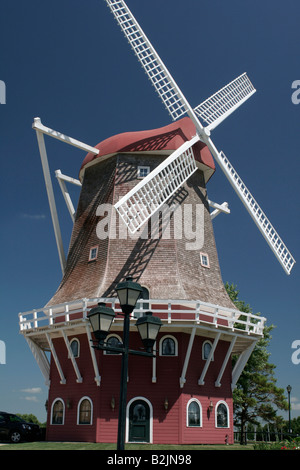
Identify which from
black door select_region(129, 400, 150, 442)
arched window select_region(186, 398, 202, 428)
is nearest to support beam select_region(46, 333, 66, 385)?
black door select_region(129, 400, 150, 442)

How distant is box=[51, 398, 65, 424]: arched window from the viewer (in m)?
18.8

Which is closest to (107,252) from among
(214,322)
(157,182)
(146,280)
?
(146,280)

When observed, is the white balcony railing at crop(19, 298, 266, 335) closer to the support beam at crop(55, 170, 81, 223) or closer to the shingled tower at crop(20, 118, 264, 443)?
the shingled tower at crop(20, 118, 264, 443)

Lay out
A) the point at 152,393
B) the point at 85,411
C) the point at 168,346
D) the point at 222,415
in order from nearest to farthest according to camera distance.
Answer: the point at 152,393 → the point at 85,411 → the point at 168,346 → the point at 222,415

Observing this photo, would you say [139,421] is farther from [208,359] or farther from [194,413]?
[208,359]

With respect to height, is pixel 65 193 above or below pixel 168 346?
above

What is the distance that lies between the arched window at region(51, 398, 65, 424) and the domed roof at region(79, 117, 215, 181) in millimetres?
9794

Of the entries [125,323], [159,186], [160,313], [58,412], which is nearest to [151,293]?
[160,313]

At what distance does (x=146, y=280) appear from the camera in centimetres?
1859

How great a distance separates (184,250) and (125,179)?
3741 millimetres

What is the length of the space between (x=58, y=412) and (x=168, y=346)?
4886 mm

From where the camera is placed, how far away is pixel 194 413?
1759cm

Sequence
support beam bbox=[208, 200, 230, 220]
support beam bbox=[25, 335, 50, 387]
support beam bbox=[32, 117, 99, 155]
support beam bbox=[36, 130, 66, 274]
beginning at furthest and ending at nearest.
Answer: support beam bbox=[208, 200, 230, 220], support beam bbox=[36, 130, 66, 274], support beam bbox=[25, 335, 50, 387], support beam bbox=[32, 117, 99, 155]

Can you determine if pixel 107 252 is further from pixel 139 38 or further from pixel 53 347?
pixel 139 38
